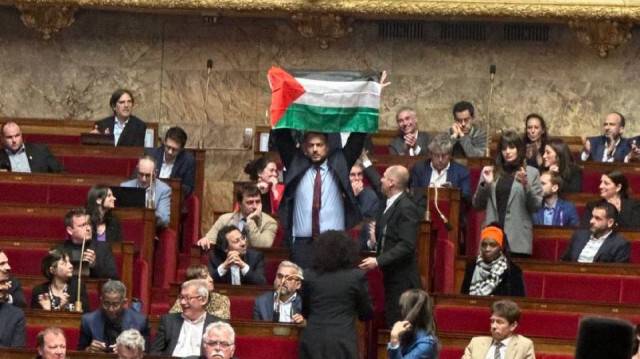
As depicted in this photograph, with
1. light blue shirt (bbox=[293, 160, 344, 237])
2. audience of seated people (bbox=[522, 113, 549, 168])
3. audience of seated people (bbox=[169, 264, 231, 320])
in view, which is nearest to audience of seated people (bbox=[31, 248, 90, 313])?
audience of seated people (bbox=[169, 264, 231, 320])

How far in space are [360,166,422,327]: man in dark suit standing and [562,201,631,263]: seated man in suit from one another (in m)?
0.98

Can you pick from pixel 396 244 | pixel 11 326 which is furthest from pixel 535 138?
pixel 11 326

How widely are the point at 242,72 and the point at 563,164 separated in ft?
11.7

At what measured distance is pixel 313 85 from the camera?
7672 millimetres

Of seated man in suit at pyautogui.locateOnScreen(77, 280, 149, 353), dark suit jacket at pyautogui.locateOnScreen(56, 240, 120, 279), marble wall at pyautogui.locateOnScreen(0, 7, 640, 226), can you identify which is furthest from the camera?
marble wall at pyautogui.locateOnScreen(0, 7, 640, 226)

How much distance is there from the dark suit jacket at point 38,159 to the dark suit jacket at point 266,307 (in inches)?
117

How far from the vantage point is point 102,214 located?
7.58 metres

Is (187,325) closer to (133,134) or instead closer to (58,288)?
(58,288)

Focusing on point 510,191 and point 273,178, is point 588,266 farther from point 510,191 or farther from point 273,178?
point 273,178

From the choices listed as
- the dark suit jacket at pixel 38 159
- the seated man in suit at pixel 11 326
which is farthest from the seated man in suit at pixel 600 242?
the dark suit jacket at pixel 38 159

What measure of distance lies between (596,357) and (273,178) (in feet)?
23.2

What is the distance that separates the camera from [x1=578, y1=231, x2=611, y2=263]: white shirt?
7.33m

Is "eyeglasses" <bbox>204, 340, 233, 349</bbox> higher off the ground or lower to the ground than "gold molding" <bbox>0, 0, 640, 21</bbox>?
lower

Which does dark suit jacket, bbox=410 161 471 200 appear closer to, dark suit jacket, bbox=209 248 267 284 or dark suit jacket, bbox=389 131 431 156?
dark suit jacket, bbox=389 131 431 156
